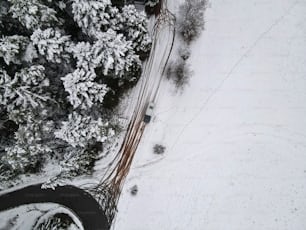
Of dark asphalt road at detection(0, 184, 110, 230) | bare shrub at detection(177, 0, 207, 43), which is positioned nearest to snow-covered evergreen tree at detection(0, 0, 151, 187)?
dark asphalt road at detection(0, 184, 110, 230)

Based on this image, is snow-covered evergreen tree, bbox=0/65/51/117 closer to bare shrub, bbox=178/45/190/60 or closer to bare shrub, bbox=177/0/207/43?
bare shrub, bbox=178/45/190/60

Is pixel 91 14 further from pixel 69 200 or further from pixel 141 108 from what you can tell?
pixel 69 200

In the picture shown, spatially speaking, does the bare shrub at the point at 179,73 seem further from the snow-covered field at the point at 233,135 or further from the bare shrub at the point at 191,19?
the bare shrub at the point at 191,19

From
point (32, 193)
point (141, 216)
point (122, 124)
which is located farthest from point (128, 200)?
point (32, 193)

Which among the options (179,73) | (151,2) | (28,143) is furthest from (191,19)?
(28,143)

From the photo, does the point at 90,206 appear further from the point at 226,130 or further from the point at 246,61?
the point at 246,61

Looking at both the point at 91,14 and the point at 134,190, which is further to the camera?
the point at 134,190

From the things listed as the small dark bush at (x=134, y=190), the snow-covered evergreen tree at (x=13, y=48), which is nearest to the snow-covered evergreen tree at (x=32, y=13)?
the snow-covered evergreen tree at (x=13, y=48)
